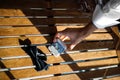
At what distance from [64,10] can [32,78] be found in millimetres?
1051

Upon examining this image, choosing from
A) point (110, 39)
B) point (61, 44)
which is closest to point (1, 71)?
point (61, 44)

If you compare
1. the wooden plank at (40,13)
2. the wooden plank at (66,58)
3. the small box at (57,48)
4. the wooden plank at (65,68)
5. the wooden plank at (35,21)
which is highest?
the wooden plank at (40,13)

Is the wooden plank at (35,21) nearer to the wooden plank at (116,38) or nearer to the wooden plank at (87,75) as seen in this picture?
the wooden plank at (116,38)

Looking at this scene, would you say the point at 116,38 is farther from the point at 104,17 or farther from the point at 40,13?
the point at 104,17

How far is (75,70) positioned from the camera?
2.29m

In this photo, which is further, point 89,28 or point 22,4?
point 22,4

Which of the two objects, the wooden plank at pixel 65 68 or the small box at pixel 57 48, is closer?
the wooden plank at pixel 65 68

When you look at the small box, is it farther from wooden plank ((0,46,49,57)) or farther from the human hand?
wooden plank ((0,46,49,57))

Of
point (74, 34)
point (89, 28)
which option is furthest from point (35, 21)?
point (89, 28)

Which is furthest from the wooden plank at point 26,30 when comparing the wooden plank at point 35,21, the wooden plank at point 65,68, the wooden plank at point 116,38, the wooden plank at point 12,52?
the wooden plank at point 116,38

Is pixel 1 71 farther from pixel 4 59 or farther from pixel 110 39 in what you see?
pixel 110 39

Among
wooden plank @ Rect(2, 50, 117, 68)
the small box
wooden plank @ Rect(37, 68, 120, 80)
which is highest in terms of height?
the small box

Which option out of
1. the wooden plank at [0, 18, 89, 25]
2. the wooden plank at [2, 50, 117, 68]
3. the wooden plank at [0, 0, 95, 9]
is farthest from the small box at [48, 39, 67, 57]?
the wooden plank at [0, 0, 95, 9]

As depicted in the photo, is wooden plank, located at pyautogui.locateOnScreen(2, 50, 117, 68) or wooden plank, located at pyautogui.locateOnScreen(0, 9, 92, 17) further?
wooden plank, located at pyautogui.locateOnScreen(0, 9, 92, 17)
